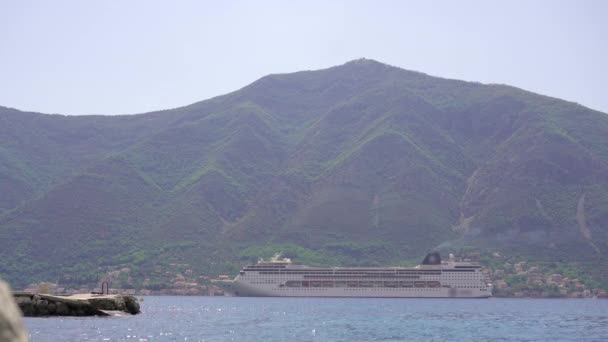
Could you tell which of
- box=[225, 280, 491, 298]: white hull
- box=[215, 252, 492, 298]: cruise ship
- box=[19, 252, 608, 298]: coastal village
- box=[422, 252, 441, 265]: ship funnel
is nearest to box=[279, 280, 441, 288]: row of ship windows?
box=[215, 252, 492, 298]: cruise ship

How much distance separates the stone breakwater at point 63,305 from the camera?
66.1 meters

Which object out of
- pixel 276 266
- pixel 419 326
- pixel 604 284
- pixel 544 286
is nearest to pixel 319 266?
pixel 276 266

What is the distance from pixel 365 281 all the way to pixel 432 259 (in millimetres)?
14284

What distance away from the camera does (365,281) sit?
184m

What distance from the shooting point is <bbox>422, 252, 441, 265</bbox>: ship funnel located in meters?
183

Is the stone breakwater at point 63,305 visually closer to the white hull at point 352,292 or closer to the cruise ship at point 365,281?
the cruise ship at point 365,281

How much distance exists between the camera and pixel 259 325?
232ft

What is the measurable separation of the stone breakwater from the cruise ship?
111371 mm

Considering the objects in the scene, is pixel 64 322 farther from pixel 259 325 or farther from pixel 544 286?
pixel 544 286

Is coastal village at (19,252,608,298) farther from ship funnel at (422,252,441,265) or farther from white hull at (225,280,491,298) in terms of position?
white hull at (225,280,491,298)

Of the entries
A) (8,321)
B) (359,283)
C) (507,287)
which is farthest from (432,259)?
(8,321)

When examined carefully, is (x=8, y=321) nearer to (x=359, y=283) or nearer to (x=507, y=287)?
(x=359, y=283)

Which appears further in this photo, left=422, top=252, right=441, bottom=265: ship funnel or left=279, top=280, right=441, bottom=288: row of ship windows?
left=422, top=252, right=441, bottom=265: ship funnel

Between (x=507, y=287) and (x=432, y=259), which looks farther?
(x=507, y=287)
